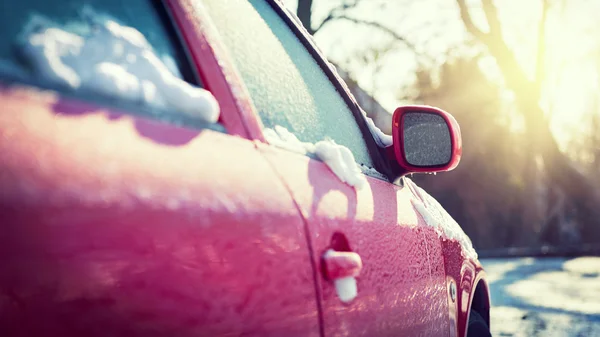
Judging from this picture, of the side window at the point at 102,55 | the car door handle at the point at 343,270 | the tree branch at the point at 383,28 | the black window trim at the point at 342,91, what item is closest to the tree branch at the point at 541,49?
the tree branch at the point at 383,28

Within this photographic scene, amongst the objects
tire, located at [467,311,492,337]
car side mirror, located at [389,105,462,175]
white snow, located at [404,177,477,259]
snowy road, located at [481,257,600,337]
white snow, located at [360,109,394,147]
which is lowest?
snowy road, located at [481,257,600,337]

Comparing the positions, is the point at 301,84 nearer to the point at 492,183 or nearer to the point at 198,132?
the point at 198,132

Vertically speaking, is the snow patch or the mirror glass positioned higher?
the mirror glass

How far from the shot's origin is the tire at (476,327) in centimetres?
268

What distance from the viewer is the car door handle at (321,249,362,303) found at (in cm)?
117

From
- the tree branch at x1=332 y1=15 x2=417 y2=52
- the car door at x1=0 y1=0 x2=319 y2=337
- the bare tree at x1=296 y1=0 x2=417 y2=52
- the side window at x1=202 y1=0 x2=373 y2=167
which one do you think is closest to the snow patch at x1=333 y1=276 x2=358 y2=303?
Result: the car door at x1=0 y1=0 x2=319 y2=337

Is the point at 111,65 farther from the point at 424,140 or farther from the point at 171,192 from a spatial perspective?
the point at 424,140

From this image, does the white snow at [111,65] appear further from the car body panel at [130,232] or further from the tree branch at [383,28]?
the tree branch at [383,28]

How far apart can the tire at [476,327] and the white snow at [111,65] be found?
78.9 inches

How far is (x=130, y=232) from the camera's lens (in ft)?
2.71

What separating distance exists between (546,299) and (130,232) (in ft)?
26.0

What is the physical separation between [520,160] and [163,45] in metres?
25.9

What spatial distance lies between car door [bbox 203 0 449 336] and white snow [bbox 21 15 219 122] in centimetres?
23

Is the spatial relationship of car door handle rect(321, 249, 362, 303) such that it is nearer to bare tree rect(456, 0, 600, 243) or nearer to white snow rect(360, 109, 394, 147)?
white snow rect(360, 109, 394, 147)
